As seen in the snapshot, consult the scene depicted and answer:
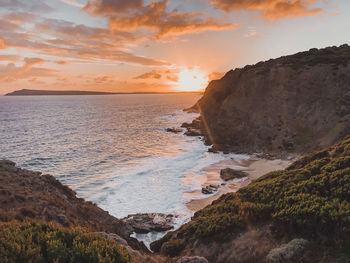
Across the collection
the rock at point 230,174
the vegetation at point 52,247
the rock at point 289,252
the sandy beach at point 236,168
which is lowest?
the sandy beach at point 236,168

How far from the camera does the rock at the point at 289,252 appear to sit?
9.54 metres

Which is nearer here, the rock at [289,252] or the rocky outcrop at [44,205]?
the rock at [289,252]

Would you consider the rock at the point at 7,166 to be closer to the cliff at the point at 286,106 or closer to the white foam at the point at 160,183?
the white foam at the point at 160,183

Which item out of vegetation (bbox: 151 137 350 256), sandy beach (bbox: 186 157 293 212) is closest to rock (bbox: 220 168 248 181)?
sandy beach (bbox: 186 157 293 212)

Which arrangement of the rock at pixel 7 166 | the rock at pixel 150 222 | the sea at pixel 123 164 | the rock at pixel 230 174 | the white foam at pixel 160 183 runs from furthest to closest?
1. the rock at pixel 230 174
2. the sea at pixel 123 164
3. the white foam at pixel 160 183
4. the rock at pixel 150 222
5. the rock at pixel 7 166

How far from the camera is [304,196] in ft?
40.8

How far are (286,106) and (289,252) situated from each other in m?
47.8

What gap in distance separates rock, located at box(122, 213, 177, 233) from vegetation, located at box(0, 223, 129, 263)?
1378 centimetres

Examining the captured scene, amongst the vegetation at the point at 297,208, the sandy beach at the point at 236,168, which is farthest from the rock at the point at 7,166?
the sandy beach at the point at 236,168

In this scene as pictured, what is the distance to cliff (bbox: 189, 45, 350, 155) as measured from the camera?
45188mm

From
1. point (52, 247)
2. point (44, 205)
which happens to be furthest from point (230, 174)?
point (52, 247)

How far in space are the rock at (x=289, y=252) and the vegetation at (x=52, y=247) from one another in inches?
247

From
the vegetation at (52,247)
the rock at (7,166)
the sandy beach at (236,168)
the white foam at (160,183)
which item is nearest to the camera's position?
the vegetation at (52,247)

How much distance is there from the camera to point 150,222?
22.0 m
